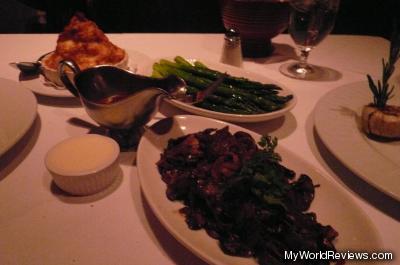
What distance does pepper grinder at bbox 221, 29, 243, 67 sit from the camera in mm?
1887

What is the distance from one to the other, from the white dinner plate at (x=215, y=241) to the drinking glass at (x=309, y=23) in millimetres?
936

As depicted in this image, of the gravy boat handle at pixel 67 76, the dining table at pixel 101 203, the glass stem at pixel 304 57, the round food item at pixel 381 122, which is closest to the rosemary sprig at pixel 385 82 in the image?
the round food item at pixel 381 122

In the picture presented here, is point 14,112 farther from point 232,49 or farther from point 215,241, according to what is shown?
point 232,49

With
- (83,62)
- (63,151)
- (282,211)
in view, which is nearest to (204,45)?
(83,62)

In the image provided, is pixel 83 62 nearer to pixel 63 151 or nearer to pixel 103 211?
pixel 63 151

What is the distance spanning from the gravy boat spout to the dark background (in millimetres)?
2635

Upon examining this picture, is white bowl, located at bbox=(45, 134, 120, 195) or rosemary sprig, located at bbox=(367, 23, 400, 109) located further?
rosemary sprig, located at bbox=(367, 23, 400, 109)

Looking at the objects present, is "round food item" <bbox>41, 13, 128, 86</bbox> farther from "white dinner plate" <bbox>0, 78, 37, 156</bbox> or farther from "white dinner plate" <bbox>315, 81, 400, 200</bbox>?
"white dinner plate" <bbox>315, 81, 400, 200</bbox>

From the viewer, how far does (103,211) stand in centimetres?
102

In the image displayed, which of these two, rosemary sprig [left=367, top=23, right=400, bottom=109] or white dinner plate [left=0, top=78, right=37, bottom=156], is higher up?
rosemary sprig [left=367, top=23, right=400, bottom=109]

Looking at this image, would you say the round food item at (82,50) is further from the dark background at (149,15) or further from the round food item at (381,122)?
the dark background at (149,15)

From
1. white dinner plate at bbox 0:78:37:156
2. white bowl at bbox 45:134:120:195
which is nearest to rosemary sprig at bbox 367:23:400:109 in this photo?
white bowl at bbox 45:134:120:195

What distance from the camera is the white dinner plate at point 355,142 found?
1.05 meters

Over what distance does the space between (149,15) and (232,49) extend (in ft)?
8.19
